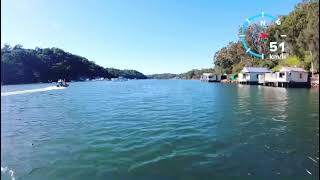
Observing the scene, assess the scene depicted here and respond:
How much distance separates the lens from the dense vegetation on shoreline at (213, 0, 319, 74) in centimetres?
4821

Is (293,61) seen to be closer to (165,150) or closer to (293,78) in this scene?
(293,78)

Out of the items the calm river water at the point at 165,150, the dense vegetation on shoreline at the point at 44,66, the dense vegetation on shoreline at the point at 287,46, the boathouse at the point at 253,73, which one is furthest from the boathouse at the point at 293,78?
the dense vegetation on shoreline at the point at 44,66

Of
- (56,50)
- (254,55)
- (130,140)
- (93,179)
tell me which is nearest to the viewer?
(93,179)

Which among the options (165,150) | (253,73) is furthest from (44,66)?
(165,150)

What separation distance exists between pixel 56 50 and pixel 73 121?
133348mm

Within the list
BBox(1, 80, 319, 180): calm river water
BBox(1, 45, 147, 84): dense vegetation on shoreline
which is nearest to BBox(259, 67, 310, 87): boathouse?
BBox(1, 80, 319, 180): calm river water

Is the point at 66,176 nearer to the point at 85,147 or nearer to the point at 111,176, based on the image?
the point at 111,176

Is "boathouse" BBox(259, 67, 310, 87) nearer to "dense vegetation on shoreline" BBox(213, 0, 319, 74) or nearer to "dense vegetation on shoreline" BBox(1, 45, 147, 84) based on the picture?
"dense vegetation on shoreline" BBox(213, 0, 319, 74)

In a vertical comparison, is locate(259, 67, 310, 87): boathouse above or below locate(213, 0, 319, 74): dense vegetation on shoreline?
below

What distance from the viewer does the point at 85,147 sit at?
1224 cm

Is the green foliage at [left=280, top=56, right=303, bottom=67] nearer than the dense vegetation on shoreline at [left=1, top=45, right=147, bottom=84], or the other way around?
the green foliage at [left=280, top=56, right=303, bottom=67]

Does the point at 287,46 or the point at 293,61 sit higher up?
the point at 287,46

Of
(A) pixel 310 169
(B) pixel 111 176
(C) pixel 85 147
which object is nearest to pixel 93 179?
(B) pixel 111 176

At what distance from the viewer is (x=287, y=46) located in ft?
223
